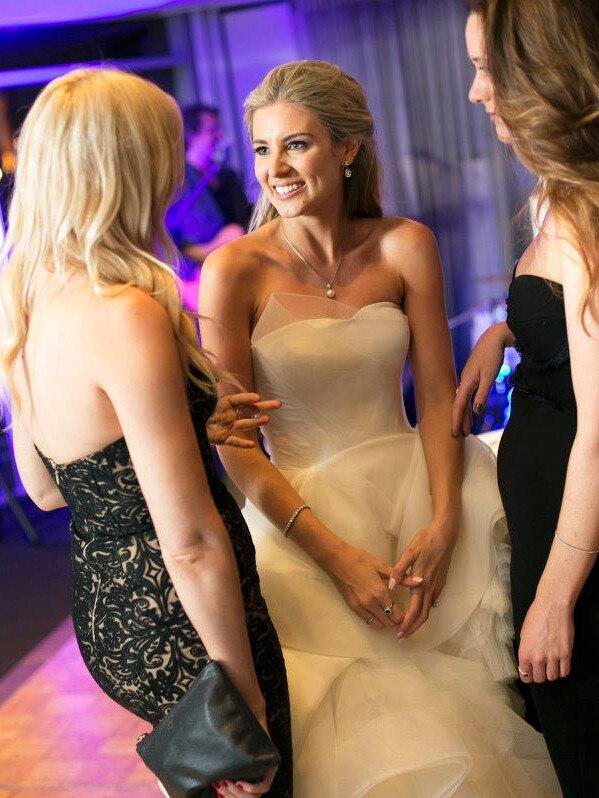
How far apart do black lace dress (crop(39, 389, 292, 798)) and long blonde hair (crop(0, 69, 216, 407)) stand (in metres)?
0.21

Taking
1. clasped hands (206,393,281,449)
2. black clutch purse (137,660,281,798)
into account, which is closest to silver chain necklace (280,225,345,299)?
clasped hands (206,393,281,449)

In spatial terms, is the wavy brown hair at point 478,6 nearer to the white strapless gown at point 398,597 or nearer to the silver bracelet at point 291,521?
the white strapless gown at point 398,597

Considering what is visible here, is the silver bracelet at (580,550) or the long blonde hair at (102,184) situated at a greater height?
the long blonde hair at (102,184)

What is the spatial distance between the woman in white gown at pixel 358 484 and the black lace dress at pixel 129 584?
0.35 m

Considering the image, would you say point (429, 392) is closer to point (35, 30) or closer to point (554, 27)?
point (554, 27)

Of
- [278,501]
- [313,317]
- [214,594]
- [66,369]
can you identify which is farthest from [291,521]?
[66,369]

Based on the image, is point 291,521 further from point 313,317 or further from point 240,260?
point 240,260

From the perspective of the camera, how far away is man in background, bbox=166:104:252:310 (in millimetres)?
6812

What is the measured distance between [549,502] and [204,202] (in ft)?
17.5

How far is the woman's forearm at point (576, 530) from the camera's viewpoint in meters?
1.65

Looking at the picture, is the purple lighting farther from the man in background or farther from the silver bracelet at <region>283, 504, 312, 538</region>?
the silver bracelet at <region>283, 504, 312, 538</region>

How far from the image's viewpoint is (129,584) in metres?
1.64

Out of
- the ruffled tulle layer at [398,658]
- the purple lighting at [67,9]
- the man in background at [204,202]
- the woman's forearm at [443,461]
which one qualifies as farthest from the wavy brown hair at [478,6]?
the man in background at [204,202]

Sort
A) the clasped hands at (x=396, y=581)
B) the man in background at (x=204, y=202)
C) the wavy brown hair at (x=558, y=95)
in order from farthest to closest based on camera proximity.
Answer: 1. the man in background at (x=204, y=202)
2. the clasped hands at (x=396, y=581)
3. the wavy brown hair at (x=558, y=95)
